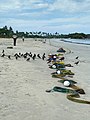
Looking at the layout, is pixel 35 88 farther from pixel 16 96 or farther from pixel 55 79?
pixel 55 79

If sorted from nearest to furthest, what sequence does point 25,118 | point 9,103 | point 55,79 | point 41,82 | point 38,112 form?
point 25,118 < point 38,112 < point 9,103 < point 41,82 < point 55,79

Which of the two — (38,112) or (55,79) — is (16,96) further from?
(55,79)

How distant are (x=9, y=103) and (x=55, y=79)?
572cm

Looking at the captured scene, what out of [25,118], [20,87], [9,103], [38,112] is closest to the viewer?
[25,118]

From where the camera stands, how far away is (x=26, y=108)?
8203 millimetres

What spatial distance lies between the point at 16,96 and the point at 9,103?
3.16 feet

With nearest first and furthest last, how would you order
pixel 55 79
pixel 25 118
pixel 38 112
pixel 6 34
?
pixel 25 118 < pixel 38 112 < pixel 55 79 < pixel 6 34

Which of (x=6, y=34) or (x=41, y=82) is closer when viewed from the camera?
(x=41, y=82)

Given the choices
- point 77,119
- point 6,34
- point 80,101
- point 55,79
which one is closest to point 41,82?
point 55,79

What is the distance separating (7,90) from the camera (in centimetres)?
1052

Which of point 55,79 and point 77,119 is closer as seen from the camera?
point 77,119

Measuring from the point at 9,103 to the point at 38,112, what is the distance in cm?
122

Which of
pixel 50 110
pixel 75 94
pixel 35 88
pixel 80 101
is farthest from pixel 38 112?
pixel 35 88

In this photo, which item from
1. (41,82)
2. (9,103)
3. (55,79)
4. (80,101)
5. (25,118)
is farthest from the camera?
(55,79)
